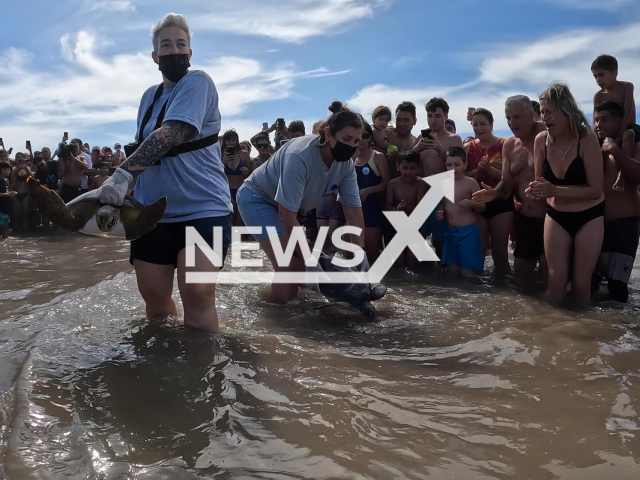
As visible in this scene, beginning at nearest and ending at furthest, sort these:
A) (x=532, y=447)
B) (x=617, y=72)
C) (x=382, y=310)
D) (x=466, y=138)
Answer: (x=532, y=447) → (x=382, y=310) → (x=617, y=72) → (x=466, y=138)

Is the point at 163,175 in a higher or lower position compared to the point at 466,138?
lower

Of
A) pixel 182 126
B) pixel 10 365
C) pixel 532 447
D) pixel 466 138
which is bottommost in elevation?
pixel 532 447

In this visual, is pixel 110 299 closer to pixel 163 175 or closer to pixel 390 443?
pixel 163 175

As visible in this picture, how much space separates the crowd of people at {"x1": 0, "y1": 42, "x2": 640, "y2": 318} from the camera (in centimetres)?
373

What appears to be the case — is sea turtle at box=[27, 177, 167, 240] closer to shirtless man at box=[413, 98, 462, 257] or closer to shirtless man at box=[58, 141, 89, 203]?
shirtless man at box=[413, 98, 462, 257]

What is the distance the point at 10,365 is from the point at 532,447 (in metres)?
2.39

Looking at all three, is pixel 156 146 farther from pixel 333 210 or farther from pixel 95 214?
pixel 333 210

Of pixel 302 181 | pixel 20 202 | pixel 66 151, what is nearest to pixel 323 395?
pixel 302 181

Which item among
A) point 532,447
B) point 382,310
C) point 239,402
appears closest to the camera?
point 532,447

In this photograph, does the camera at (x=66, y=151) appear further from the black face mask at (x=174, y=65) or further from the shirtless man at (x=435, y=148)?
the black face mask at (x=174, y=65)

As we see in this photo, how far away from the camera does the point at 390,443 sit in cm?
192

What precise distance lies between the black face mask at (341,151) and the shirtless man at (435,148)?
2160mm

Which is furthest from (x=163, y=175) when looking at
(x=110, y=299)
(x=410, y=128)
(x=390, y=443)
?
(x=410, y=128)

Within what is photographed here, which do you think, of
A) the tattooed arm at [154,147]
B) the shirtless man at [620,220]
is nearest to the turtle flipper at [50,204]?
the tattooed arm at [154,147]
